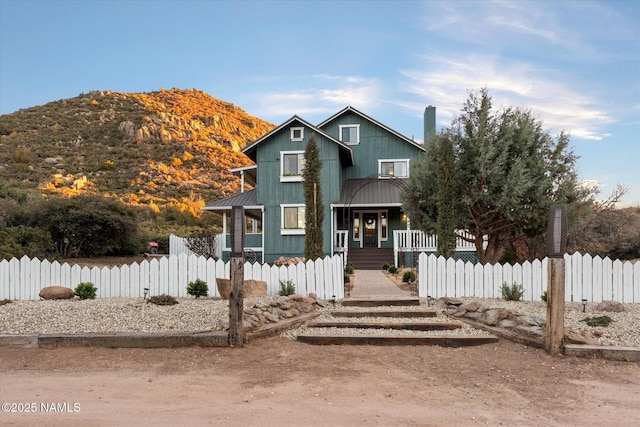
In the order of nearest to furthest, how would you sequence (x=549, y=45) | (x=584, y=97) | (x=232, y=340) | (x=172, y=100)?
(x=232, y=340) → (x=549, y=45) → (x=584, y=97) → (x=172, y=100)

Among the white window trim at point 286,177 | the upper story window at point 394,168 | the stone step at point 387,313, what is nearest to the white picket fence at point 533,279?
the stone step at point 387,313

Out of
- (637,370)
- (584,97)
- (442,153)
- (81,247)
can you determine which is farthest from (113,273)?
(584,97)

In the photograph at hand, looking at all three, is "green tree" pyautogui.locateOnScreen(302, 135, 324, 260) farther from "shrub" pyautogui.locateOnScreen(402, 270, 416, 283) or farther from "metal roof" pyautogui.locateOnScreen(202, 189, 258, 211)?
"metal roof" pyautogui.locateOnScreen(202, 189, 258, 211)

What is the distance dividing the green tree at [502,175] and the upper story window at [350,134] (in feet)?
33.5

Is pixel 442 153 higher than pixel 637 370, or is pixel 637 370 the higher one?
pixel 442 153

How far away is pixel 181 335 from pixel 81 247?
1834 cm

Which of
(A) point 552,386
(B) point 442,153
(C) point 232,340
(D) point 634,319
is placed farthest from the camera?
(B) point 442,153

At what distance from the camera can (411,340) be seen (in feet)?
22.2

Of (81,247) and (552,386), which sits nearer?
(552,386)

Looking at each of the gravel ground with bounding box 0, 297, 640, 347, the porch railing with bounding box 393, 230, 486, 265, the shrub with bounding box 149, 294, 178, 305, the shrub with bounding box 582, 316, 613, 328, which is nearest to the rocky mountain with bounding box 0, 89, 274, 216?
the porch railing with bounding box 393, 230, 486, 265

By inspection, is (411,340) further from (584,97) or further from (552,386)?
(584,97)

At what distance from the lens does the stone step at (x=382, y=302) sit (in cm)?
956

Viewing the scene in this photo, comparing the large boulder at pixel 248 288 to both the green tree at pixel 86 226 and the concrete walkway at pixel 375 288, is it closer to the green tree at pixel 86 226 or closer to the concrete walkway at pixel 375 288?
the concrete walkway at pixel 375 288

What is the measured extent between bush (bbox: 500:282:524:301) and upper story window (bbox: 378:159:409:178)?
13.4 metres
